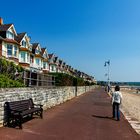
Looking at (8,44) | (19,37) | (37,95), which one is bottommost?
(37,95)

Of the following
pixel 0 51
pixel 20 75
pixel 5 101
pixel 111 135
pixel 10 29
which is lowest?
pixel 111 135

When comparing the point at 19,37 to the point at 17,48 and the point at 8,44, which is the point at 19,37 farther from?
the point at 8,44

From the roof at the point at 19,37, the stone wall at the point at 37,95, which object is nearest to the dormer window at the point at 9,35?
the roof at the point at 19,37

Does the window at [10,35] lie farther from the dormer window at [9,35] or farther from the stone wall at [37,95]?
the stone wall at [37,95]

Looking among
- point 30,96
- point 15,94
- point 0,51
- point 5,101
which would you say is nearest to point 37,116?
point 30,96

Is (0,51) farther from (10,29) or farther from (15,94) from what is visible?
(15,94)

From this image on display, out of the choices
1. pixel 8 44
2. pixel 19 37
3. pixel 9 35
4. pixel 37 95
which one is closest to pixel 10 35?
pixel 9 35

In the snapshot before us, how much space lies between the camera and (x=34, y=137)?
816 cm

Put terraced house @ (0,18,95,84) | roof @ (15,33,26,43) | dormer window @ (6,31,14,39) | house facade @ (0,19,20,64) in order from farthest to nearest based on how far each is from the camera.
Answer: roof @ (15,33,26,43) < dormer window @ (6,31,14,39) < terraced house @ (0,18,95,84) < house facade @ (0,19,20,64)

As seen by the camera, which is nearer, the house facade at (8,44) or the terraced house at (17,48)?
the house facade at (8,44)

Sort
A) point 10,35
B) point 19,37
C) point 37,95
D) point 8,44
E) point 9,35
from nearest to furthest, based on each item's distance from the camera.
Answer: point 37,95 → point 8,44 → point 9,35 → point 10,35 → point 19,37

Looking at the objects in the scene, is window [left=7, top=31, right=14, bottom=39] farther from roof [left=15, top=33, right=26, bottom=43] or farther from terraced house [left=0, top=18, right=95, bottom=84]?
roof [left=15, top=33, right=26, bottom=43]

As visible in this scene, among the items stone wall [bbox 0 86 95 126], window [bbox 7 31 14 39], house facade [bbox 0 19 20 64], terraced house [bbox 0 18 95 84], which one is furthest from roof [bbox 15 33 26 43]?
stone wall [bbox 0 86 95 126]

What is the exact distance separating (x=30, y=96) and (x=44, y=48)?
50.8 m
